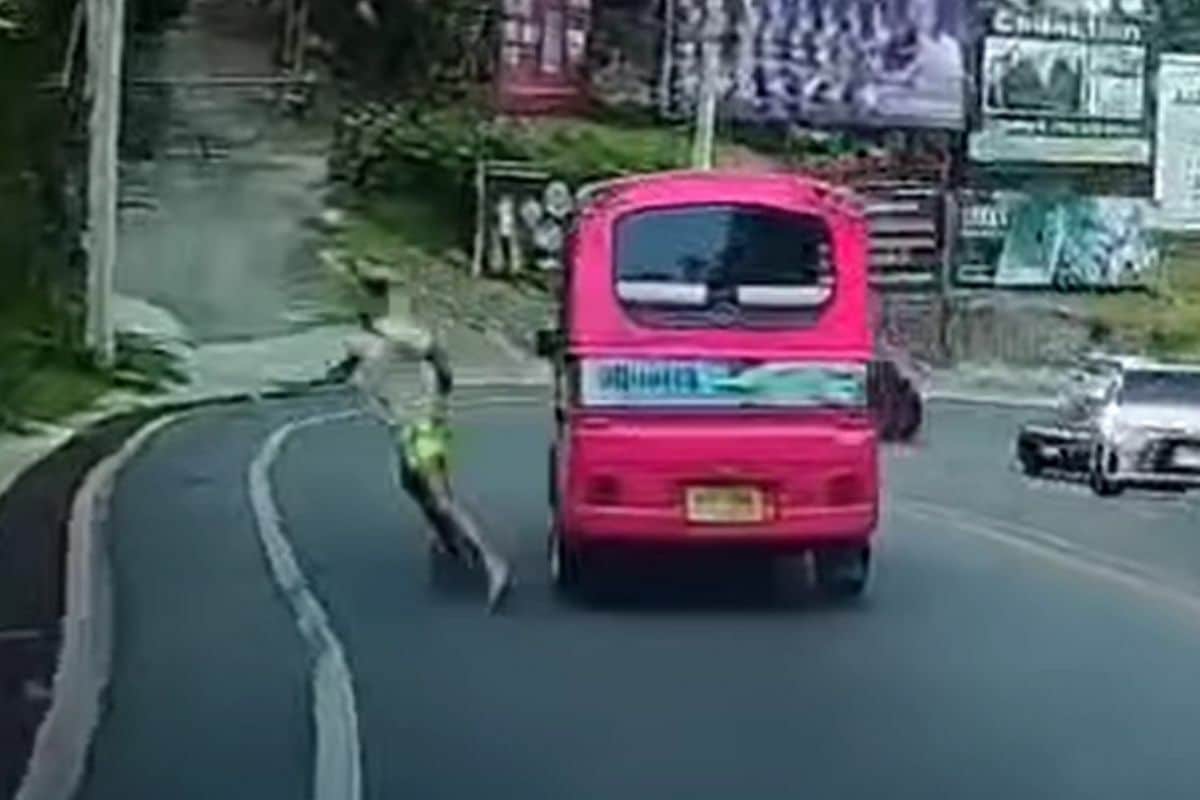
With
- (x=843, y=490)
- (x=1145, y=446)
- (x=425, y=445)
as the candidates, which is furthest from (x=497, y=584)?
(x=1145, y=446)

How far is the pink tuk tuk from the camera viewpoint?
715 inches

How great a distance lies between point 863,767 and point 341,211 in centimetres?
5140

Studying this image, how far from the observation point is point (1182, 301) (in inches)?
2638

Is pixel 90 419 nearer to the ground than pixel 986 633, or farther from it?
nearer to the ground

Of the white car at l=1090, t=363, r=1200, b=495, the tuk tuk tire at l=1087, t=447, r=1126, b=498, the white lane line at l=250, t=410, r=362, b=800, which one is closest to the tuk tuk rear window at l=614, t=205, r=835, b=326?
the white lane line at l=250, t=410, r=362, b=800

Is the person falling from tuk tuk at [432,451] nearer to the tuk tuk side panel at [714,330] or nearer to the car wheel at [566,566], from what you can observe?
the car wheel at [566,566]

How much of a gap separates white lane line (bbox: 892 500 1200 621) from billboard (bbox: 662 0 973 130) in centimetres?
3984

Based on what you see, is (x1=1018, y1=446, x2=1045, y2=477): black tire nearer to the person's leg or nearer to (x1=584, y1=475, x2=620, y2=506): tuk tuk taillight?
the person's leg

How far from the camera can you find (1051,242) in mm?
66562

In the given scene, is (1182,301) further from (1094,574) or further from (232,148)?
(1094,574)

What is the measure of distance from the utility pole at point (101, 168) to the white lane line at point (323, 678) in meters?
17.8

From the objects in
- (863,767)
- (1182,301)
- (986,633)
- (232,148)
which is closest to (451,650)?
(986,633)

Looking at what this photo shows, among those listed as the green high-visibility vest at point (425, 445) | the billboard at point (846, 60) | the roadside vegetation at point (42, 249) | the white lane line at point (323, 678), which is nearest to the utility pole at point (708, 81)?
the billboard at point (846, 60)

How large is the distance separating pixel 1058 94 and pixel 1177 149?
8.60 feet
